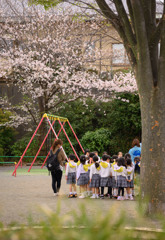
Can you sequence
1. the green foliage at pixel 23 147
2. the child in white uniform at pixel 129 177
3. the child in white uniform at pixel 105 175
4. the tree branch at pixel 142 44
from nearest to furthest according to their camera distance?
1. the tree branch at pixel 142 44
2. the child in white uniform at pixel 129 177
3. the child in white uniform at pixel 105 175
4. the green foliage at pixel 23 147

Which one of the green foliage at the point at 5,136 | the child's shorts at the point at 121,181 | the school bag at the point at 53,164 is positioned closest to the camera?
the child's shorts at the point at 121,181

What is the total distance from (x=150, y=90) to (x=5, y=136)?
17780mm

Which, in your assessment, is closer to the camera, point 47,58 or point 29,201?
point 29,201

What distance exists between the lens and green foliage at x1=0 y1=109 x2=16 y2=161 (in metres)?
22.7

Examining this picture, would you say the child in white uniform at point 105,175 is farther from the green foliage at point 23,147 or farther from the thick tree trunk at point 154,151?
the green foliage at point 23,147

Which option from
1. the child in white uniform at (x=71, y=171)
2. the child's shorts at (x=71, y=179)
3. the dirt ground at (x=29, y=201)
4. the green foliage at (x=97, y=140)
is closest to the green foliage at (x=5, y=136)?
the green foliage at (x=97, y=140)

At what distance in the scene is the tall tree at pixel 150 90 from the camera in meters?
6.89

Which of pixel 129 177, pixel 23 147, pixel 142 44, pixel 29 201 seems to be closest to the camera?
pixel 142 44

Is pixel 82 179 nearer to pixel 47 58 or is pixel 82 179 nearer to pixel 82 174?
pixel 82 174

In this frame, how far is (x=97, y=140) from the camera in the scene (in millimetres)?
22109

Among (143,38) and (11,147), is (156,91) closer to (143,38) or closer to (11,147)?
(143,38)

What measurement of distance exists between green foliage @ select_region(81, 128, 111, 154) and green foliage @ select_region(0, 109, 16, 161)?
16.0ft

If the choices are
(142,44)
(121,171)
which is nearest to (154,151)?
(142,44)

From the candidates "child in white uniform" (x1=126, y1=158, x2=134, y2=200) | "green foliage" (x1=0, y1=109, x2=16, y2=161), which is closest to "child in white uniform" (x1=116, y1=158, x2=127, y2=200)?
"child in white uniform" (x1=126, y1=158, x2=134, y2=200)
